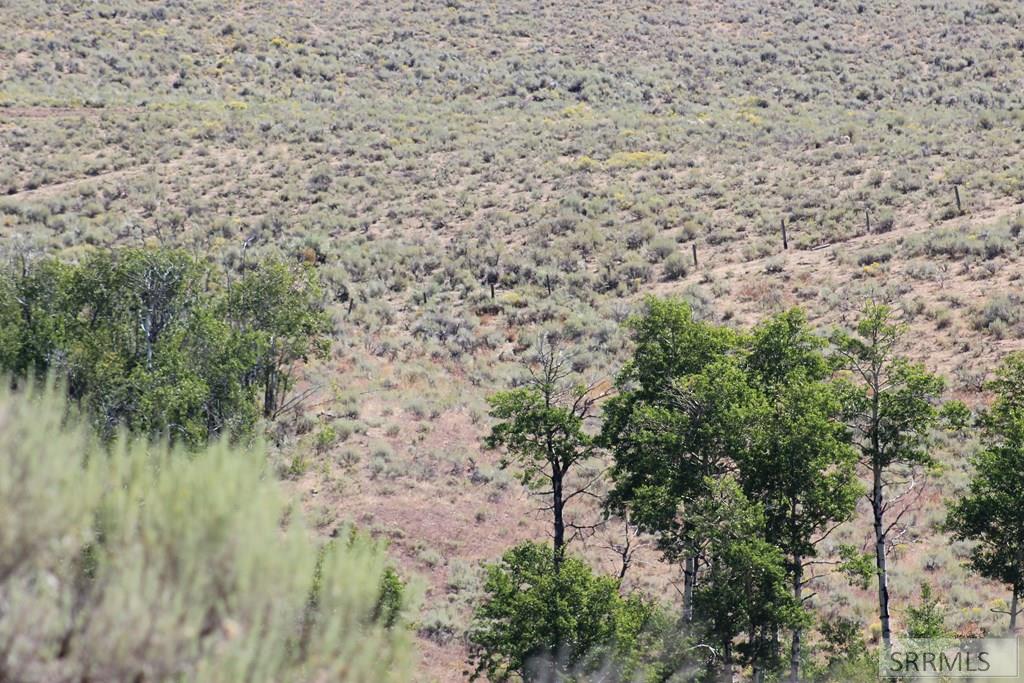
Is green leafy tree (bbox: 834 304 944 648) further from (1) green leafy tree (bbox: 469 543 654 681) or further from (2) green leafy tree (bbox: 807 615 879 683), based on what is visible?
(1) green leafy tree (bbox: 469 543 654 681)

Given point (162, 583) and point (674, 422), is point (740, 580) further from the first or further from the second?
point (162, 583)

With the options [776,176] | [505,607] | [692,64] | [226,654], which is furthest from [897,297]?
[692,64]

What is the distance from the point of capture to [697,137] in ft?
193

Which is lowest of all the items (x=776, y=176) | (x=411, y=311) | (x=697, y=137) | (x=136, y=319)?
(x=136, y=319)

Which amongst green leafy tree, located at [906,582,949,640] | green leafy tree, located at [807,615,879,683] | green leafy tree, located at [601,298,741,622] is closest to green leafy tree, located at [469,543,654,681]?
green leafy tree, located at [601,298,741,622]

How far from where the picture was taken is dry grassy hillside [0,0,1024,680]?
27.8 m

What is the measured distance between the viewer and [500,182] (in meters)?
54.3

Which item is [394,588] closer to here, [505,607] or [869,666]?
[505,607]

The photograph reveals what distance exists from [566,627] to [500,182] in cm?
4103

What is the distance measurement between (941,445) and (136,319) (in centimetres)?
2087

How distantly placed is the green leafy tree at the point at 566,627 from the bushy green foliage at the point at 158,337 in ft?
23.2

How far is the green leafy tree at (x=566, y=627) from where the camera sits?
15.7 meters

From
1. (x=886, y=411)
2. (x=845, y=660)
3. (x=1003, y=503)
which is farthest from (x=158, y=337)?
(x=1003, y=503)

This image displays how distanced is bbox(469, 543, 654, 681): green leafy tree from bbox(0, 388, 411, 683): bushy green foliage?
855cm
